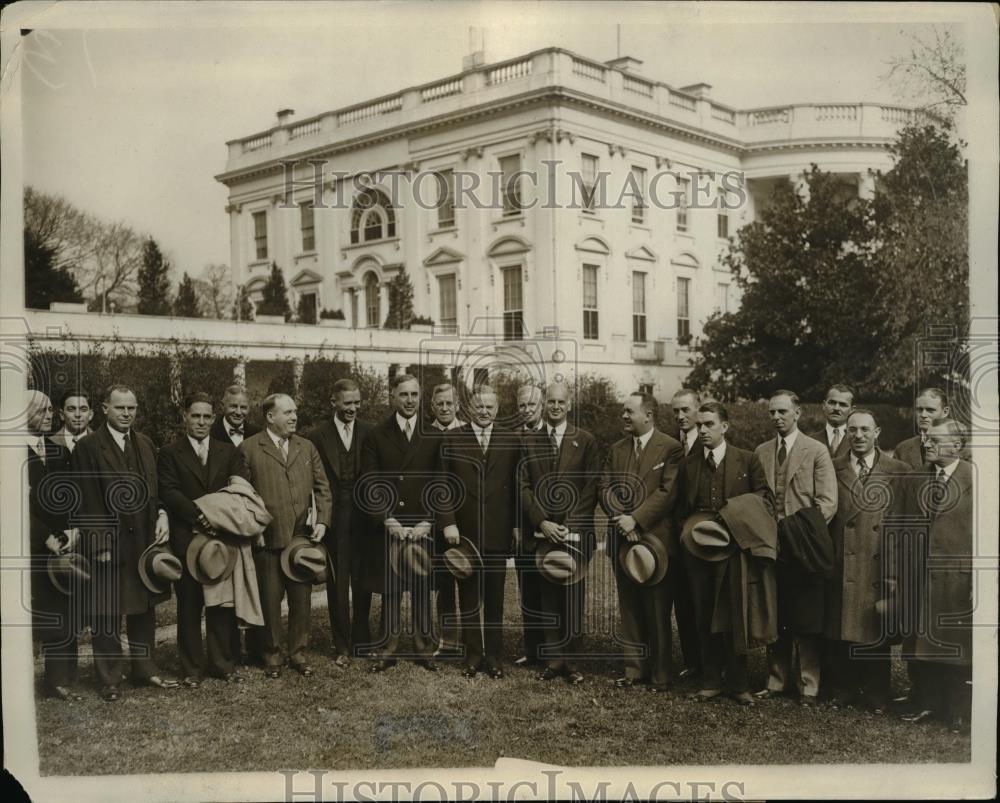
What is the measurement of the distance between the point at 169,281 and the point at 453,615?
3.02 meters

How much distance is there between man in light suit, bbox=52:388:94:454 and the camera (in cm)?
552

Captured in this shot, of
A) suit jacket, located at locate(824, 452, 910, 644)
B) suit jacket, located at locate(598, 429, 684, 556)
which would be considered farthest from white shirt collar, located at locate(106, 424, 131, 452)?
suit jacket, located at locate(824, 452, 910, 644)

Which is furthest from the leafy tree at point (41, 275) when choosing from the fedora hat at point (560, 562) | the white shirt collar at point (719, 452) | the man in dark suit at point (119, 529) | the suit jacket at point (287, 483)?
the white shirt collar at point (719, 452)

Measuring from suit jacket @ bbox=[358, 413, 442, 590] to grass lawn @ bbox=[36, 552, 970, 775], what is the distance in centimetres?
82

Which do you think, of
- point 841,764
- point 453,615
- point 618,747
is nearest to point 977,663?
point 841,764

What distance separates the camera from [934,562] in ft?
18.1

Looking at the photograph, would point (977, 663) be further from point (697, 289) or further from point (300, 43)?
point (300, 43)

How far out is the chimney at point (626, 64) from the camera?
5.71m

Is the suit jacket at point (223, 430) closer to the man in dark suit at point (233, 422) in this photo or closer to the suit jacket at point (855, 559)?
the man in dark suit at point (233, 422)

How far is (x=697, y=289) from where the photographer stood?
6039mm

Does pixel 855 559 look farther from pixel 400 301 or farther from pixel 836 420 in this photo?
pixel 400 301

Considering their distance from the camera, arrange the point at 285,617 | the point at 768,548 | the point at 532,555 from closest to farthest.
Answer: the point at 768,548 → the point at 532,555 → the point at 285,617

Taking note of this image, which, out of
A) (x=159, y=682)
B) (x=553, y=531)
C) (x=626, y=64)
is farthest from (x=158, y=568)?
(x=626, y=64)

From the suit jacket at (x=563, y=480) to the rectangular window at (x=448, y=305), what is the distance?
3.43ft
